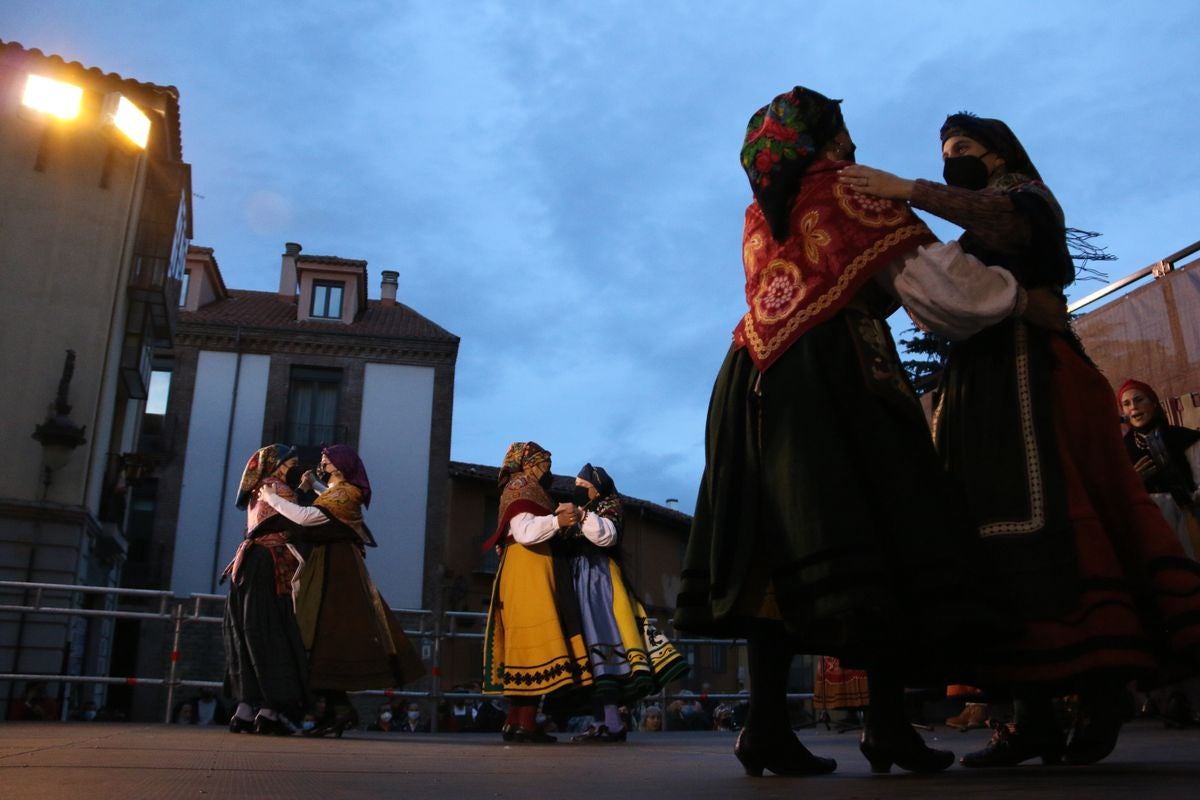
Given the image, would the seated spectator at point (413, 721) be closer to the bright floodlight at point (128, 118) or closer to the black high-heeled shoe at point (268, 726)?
the bright floodlight at point (128, 118)

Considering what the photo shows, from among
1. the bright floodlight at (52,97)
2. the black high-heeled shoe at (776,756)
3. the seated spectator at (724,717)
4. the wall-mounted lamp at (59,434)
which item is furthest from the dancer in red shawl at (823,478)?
the bright floodlight at (52,97)

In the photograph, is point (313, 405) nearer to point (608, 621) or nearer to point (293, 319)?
point (293, 319)

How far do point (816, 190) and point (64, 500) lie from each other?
16.9 meters

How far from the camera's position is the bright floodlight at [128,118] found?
18922 millimetres

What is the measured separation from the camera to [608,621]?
6777mm

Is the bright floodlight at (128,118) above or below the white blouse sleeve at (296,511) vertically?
above

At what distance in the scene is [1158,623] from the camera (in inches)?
110

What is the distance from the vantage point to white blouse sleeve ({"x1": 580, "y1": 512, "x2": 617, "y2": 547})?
22.4 feet

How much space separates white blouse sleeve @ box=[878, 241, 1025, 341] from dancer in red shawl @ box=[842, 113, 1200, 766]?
0.20m

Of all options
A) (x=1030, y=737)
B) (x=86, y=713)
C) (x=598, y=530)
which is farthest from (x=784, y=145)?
(x=86, y=713)

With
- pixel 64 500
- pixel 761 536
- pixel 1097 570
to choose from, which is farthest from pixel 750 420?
pixel 64 500

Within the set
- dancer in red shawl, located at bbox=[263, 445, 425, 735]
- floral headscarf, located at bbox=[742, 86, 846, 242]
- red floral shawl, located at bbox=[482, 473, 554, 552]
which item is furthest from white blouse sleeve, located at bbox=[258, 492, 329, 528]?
floral headscarf, located at bbox=[742, 86, 846, 242]

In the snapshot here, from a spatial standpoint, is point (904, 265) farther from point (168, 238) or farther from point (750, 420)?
point (168, 238)

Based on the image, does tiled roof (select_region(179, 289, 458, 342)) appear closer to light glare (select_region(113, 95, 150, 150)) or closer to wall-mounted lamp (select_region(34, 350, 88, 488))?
light glare (select_region(113, 95, 150, 150))
